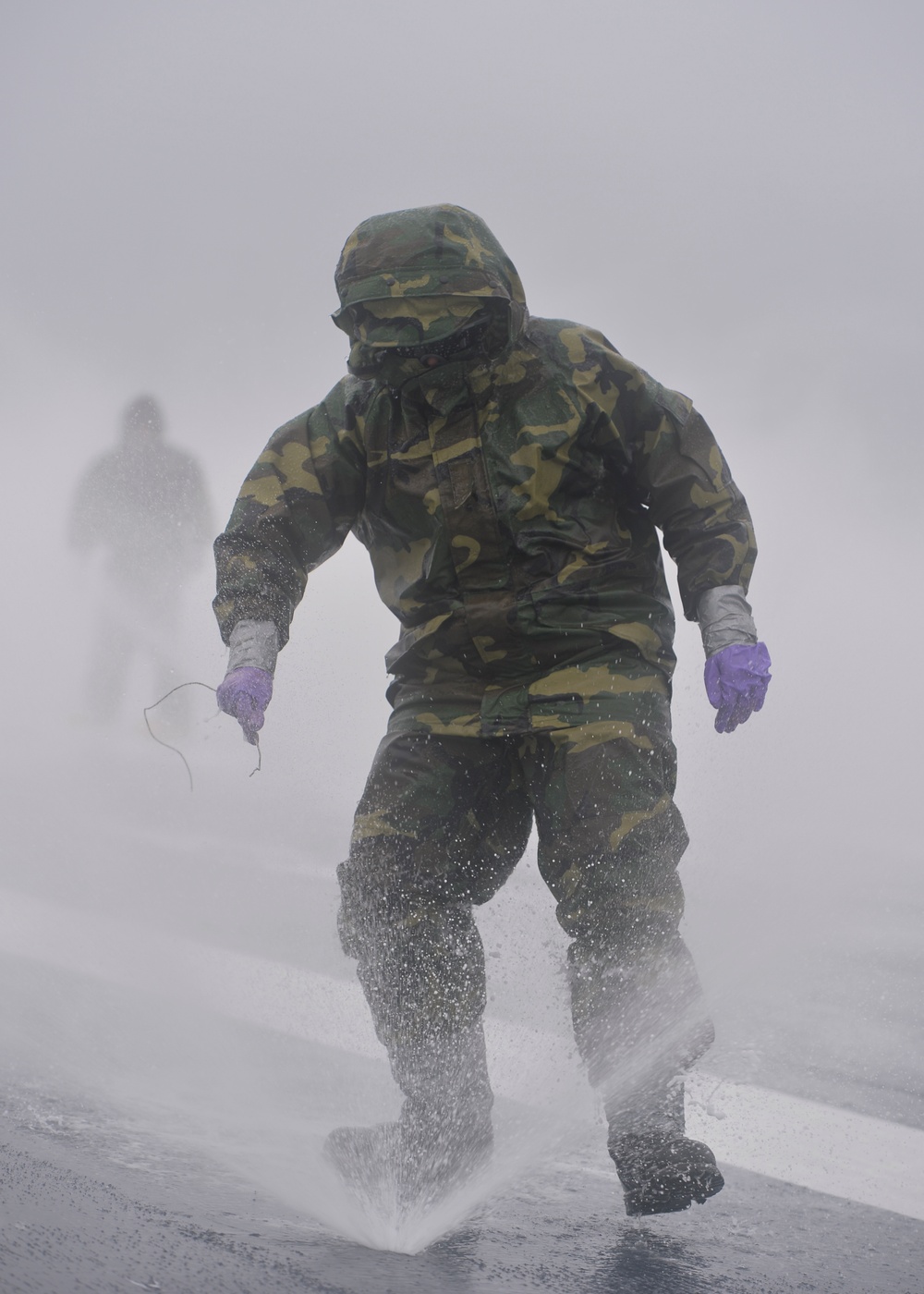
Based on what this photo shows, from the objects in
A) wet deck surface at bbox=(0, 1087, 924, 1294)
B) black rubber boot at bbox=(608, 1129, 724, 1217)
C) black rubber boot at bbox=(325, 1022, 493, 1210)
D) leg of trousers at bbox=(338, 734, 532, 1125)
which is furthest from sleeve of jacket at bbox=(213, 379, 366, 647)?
black rubber boot at bbox=(608, 1129, 724, 1217)

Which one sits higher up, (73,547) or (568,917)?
(73,547)

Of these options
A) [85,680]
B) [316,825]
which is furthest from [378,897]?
[85,680]

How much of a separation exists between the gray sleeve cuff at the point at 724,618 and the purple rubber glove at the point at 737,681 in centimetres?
2

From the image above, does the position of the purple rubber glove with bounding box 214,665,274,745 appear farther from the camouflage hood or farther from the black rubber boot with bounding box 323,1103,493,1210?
the black rubber boot with bounding box 323,1103,493,1210

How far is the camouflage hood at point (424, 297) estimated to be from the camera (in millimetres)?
2191

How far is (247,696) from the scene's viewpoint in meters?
2.30

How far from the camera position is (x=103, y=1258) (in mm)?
1599

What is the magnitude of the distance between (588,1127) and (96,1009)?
1444mm

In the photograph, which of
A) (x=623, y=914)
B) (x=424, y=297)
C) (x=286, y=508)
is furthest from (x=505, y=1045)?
(x=424, y=297)

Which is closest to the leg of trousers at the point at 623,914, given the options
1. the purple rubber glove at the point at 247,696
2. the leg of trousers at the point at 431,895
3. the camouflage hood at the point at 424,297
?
the leg of trousers at the point at 431,895

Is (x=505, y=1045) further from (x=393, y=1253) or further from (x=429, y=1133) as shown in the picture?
(x=393, y=1253)

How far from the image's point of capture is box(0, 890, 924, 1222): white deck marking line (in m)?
2.38

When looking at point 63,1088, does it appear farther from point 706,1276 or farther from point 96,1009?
point 706,1276

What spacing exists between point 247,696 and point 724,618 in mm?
841
